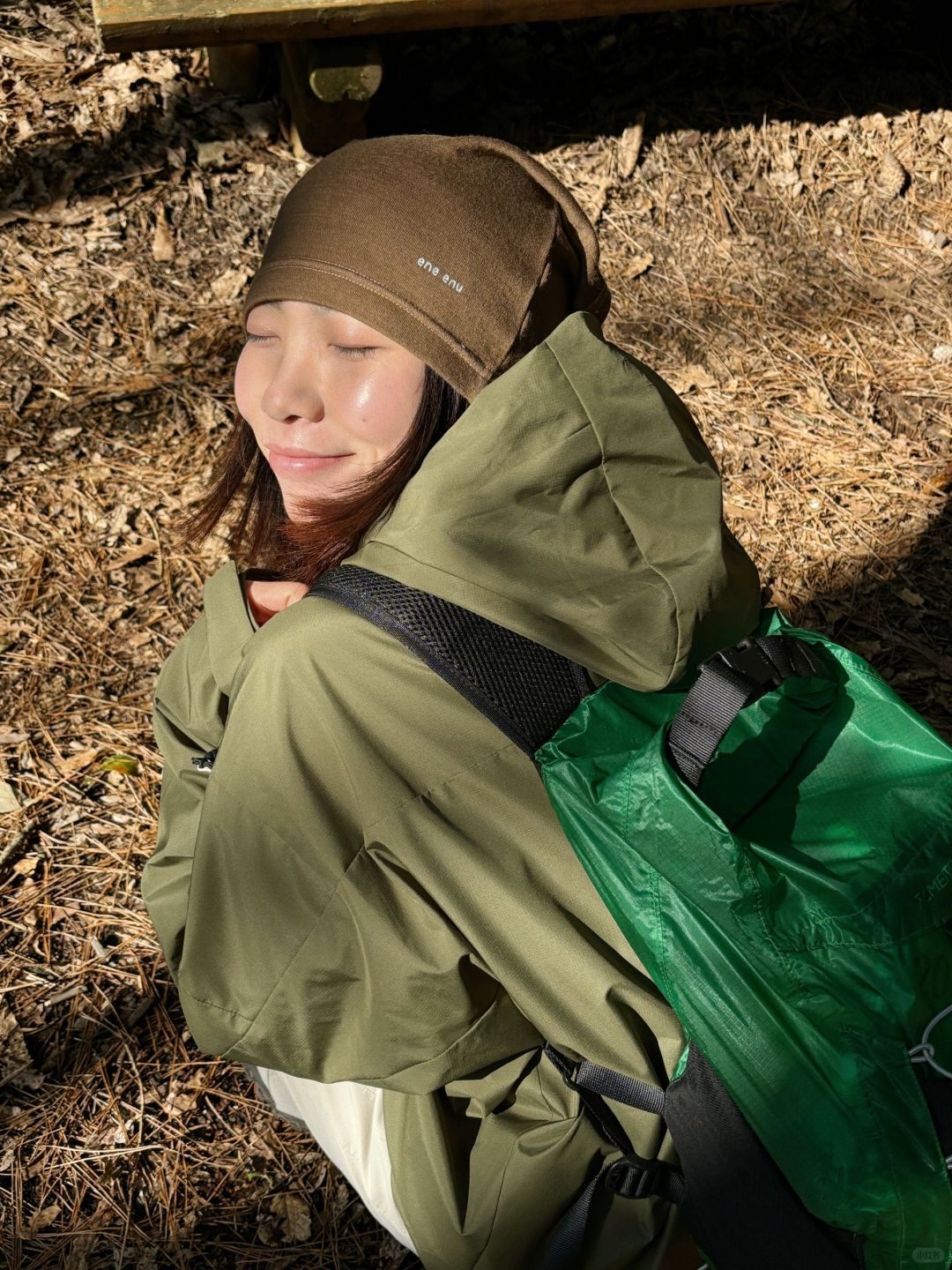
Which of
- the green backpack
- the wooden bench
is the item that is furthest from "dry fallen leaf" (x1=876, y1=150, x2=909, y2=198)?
the green backpack

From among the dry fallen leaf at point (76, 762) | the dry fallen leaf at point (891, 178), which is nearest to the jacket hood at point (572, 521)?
the dry fallen leaf at point (76, 762)

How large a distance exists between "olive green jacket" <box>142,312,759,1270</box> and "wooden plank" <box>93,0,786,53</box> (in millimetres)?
2601

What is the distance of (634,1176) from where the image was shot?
1.80 meters

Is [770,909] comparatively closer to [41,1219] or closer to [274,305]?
[274,305]

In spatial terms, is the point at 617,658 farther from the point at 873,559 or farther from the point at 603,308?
→ the point at 873,559

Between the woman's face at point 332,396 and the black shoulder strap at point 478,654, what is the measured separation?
0.39 meters

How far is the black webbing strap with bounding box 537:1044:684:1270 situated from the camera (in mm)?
1751

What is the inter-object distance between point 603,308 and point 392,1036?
4.83ft

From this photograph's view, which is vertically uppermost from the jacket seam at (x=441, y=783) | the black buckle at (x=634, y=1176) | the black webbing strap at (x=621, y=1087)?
the jacket seam at (x=441, y=783)

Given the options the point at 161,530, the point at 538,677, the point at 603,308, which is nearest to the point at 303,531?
the point at 538,677

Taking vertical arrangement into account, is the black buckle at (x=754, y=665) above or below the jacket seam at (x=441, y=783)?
above

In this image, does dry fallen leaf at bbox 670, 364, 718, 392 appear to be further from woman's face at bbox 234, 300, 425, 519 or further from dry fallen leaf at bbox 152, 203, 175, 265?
woman's face at bbox 234, 300, 425, 519

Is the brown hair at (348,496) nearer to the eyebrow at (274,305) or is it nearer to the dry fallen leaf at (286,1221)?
the eyebrow at (274,305)

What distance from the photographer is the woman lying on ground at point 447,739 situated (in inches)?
63.7
